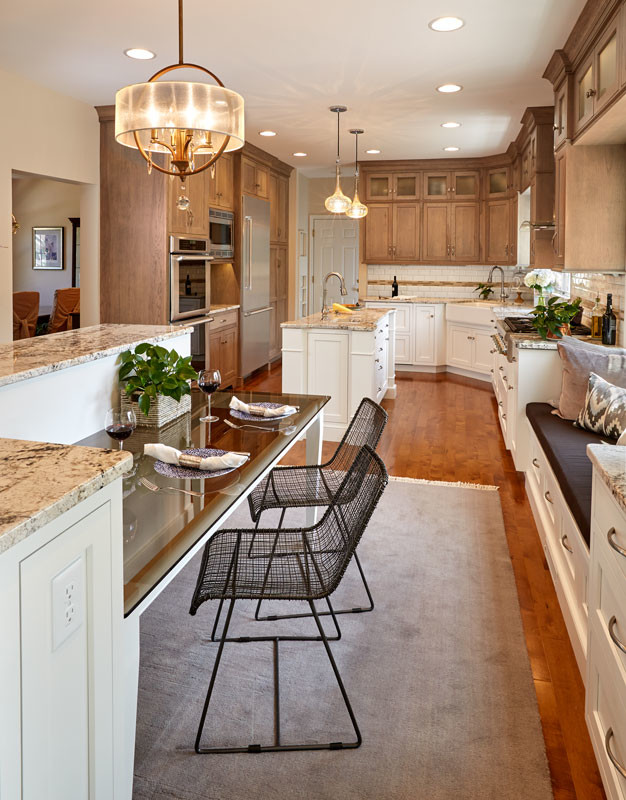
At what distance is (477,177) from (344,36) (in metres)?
5.31

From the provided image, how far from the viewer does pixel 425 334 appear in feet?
29.5

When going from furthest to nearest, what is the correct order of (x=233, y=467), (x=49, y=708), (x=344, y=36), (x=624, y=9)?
(x=344, y=36), (x=624, y=9), (x=233, y=467), (x=49, y=708)

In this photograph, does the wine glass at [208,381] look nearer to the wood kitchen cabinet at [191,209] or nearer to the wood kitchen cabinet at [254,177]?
the wood kitchen cabinet at [191,209]

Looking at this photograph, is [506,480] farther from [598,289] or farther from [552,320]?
[598,289]

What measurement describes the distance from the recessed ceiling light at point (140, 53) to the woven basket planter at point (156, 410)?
276cm

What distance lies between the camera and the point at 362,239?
9.40 meters

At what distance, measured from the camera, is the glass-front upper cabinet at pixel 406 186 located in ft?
30.0

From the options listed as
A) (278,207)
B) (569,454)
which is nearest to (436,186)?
(278,207)

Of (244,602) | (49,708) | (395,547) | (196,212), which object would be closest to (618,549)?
(49,708)

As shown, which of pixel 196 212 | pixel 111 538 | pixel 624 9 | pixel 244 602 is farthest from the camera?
pixel 196 212

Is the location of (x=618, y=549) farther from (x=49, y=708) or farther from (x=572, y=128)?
(x=572, y=128)

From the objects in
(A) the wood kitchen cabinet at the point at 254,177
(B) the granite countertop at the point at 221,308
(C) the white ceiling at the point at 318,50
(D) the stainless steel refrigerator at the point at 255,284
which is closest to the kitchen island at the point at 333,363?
(B) the granite countertop at the point at 221,308

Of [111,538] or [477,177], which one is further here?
[477,177]

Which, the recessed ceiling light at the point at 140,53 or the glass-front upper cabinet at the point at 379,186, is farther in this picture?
the glass-front upper cabinet at the point at 379,186
